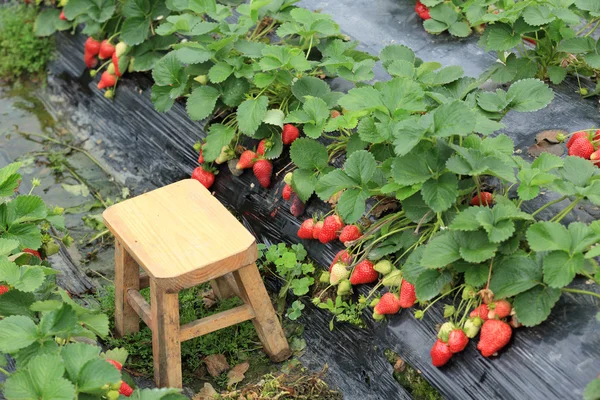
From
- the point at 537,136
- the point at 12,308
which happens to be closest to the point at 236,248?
the point at 12,308

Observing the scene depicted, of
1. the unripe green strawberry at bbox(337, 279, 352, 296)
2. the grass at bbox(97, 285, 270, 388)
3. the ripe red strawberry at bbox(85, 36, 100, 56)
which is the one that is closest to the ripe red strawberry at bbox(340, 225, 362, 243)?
the unripe green strawberry at bbox(337, 279, 352, 296)

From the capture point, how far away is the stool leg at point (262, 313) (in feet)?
9.56

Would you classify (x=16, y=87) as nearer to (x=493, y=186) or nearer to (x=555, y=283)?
(x=493, y=186)

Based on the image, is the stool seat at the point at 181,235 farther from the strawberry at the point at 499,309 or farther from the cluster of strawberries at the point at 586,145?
the cluster of strawberries at the point at 586,145

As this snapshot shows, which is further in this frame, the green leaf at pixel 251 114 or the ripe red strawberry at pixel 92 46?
the ripe red strawberry at pixel 92 46

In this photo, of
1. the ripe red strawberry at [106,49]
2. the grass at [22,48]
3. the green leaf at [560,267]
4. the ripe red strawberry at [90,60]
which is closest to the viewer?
the green leaf at [560,267]

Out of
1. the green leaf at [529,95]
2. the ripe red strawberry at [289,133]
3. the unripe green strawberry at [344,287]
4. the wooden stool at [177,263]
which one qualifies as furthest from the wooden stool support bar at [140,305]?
the green leaf at [529,95]

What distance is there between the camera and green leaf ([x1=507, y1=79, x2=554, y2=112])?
295 cm

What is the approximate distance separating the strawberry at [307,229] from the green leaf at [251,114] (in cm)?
42

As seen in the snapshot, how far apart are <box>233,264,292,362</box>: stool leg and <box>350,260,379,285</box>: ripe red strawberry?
1.03 feet

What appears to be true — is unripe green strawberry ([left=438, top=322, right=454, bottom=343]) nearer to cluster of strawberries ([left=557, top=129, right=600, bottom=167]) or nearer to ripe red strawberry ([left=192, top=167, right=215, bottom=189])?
cluster of strawberries ([left=557, top=129, right=600, bottom=167])

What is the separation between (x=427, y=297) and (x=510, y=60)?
4.26 feet

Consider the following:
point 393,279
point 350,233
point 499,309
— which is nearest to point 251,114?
point 350,233

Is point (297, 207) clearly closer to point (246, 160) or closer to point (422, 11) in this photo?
point (246, 160)
